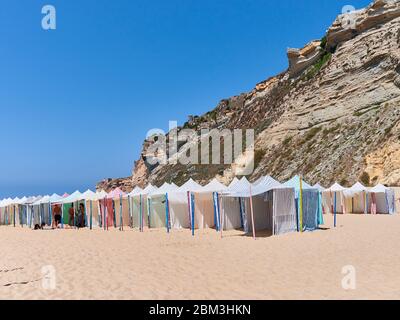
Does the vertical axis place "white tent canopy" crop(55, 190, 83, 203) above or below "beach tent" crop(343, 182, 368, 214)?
above

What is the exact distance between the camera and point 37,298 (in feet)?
22.7

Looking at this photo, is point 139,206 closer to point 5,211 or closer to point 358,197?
point 5,211

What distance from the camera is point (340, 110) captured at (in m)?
43.9

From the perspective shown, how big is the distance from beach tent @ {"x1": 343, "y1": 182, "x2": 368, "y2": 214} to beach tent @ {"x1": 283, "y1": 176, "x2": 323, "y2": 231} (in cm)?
960

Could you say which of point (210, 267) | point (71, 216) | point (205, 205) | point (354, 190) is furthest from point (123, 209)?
point (354, 190)

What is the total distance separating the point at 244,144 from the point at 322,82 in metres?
14.0

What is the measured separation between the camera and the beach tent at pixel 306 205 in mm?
16859

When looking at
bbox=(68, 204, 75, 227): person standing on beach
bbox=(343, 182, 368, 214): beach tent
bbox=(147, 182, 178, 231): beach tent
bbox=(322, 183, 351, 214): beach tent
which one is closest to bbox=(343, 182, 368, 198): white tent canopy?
bbox=(343, 182, 368, 214): beach tent

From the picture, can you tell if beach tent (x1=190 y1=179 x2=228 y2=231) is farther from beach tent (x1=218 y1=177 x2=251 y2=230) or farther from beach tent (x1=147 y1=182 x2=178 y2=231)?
beach tent (x1=147 y1=182 x2=178 y2=231)
